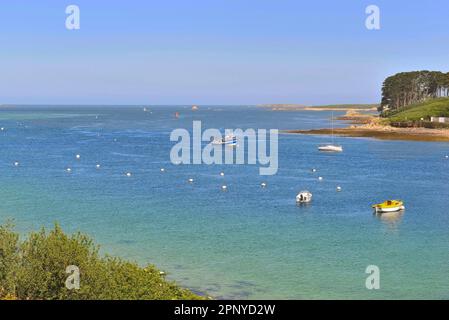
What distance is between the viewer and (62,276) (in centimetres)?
2780

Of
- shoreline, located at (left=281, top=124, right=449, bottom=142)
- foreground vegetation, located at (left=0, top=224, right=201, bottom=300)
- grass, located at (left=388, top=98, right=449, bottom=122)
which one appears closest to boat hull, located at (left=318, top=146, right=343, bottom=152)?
shoreline, located at (left=281, top=124, right=449, bottom=142)

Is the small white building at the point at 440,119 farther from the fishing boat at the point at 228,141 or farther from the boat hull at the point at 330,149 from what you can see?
the fishing boat at the point at 228,141

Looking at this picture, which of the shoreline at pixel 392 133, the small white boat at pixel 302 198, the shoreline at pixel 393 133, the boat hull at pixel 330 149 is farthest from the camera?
the shoreline at pixel 392 133

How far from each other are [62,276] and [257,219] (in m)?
36.0

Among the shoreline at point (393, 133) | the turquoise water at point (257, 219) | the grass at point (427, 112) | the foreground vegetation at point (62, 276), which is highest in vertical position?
the grass at point (427, 112)

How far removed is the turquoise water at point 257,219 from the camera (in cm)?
4220


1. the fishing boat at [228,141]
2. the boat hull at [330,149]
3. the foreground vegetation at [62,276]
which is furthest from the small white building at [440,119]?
the foreground vegetation at [62,276]

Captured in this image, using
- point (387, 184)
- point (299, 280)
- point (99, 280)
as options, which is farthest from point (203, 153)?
point (99, 280)

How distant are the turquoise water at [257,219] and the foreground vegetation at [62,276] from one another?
407 inches

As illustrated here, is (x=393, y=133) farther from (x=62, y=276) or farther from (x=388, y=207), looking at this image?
(x=62, y=276)

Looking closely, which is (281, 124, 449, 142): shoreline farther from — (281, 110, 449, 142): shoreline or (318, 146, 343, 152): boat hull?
(318, 146, 343, 152): boat hull

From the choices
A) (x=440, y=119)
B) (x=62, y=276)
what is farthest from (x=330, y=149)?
(x=62, y=276)

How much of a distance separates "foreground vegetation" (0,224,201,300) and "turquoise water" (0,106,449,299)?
33.9ft

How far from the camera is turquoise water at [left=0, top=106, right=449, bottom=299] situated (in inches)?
1661
